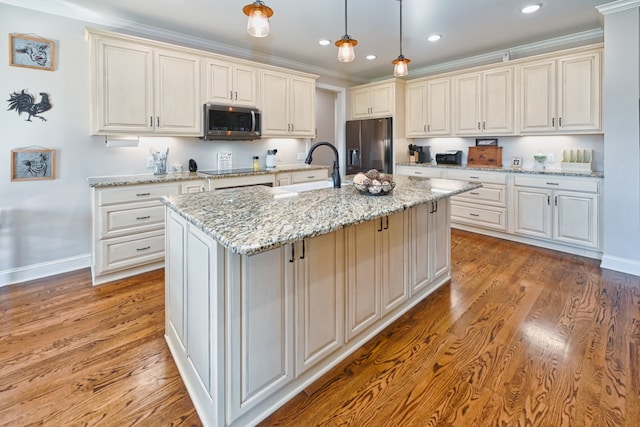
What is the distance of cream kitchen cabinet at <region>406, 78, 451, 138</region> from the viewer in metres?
5.07

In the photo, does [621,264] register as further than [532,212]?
No

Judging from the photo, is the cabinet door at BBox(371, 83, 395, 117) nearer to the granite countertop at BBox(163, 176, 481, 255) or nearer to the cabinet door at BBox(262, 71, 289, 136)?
the cabinet door at BBox(262, 71, 289, 136)

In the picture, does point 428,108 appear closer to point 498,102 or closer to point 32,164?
point 498,102

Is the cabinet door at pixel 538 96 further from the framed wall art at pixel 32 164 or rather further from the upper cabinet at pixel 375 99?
the framed wall art at pixel 32 164

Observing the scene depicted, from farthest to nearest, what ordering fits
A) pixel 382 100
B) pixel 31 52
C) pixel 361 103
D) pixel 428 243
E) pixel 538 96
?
pixel 361 103, pixel 382 100, pixel 538 96, pixel 31 52, pixel 428 243

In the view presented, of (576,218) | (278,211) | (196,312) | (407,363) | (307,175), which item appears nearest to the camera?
(196,312)

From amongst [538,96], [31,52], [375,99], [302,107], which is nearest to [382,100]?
[375,99]

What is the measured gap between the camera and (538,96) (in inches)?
162

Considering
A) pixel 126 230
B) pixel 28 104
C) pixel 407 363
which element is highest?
pixel 28 104

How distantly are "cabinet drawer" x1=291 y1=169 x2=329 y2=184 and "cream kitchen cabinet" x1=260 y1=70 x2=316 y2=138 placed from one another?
0.55 meters

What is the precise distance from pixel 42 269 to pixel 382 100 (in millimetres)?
5008

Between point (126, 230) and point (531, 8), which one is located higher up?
point (531, 8)

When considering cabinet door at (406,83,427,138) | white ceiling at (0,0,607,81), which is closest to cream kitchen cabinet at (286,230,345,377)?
white ceiling at (0,0,607,81)

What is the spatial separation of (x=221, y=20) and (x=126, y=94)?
4.05ft
